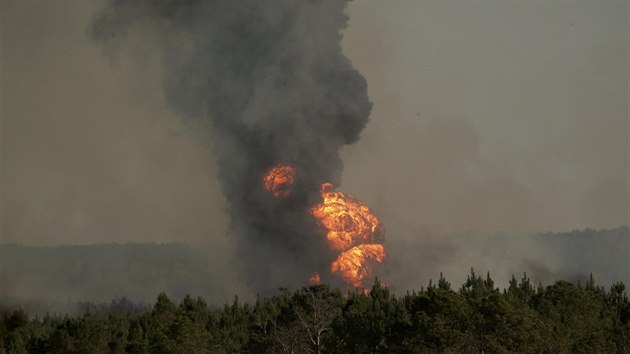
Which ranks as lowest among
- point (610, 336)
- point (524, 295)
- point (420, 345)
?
point (420, 345)

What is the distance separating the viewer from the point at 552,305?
454 feet

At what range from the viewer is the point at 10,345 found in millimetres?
140375

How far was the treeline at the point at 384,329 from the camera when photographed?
11769 cm

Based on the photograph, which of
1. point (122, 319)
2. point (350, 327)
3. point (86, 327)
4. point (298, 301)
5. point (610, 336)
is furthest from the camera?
point (122, 319)

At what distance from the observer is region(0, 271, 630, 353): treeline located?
11769 cm

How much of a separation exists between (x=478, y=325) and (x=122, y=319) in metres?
90.2

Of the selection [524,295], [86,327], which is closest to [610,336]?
[524,295]

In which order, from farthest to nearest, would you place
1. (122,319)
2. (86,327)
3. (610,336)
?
1. (122,319)
2. (610,336)
3. (86,327)

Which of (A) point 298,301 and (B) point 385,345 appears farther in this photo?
(A) point 298,301

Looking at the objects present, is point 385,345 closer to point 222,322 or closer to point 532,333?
point 532,333

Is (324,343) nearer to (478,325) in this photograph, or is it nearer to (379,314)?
(379,314)

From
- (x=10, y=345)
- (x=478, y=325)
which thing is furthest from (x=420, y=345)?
(x=10, y=345)

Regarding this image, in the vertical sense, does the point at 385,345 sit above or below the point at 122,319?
below

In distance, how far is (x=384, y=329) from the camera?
131 m
